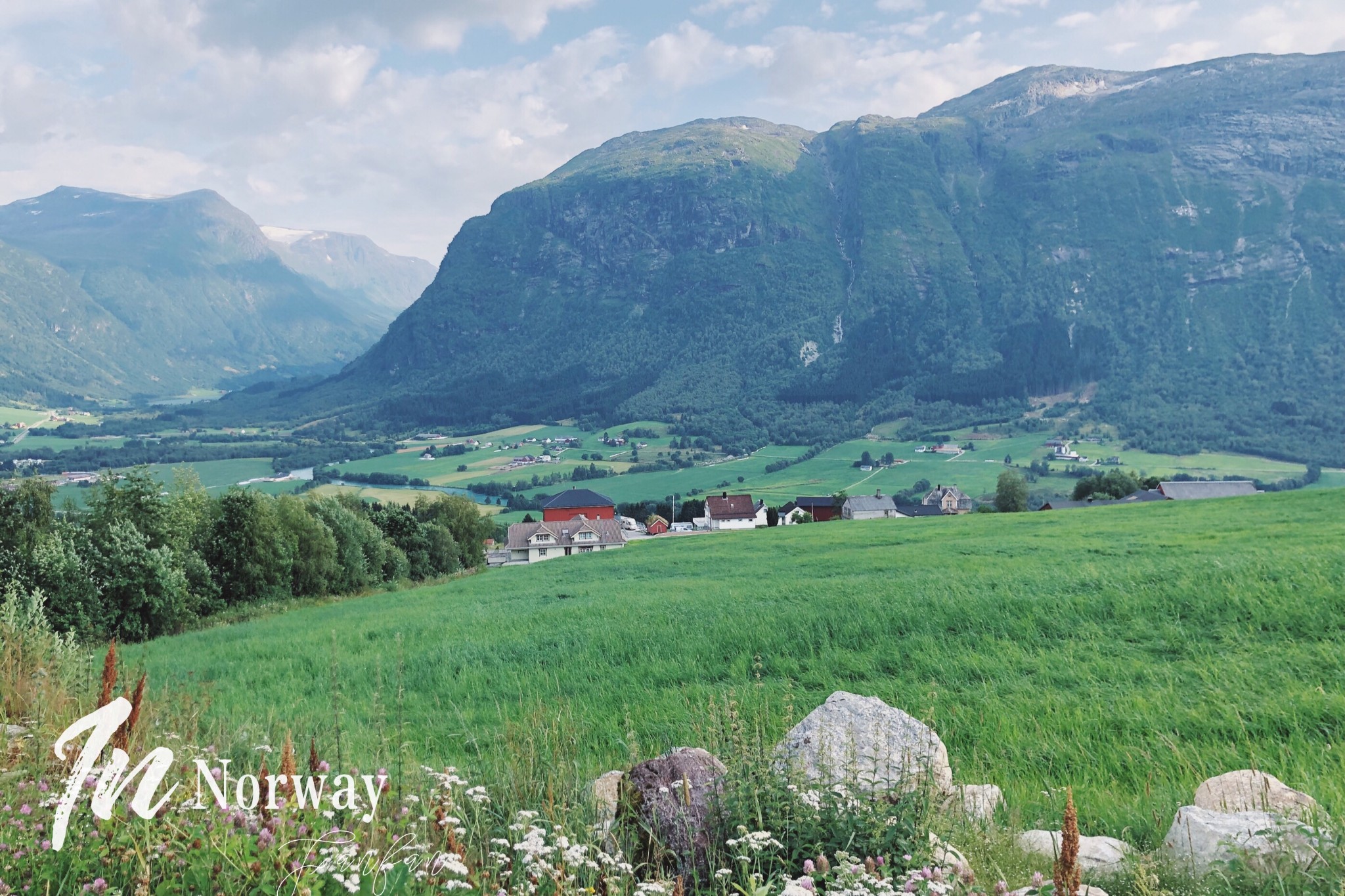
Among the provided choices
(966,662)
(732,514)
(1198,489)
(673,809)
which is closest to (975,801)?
(673,809)

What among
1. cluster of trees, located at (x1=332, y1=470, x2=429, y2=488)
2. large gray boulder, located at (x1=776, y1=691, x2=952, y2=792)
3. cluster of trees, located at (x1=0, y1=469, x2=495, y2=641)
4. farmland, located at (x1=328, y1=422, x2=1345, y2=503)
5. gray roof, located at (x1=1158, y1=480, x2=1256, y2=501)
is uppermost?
large gray boulder, located at (x1=776, y1=691, x2=952, y2=792)

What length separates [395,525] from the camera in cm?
6222

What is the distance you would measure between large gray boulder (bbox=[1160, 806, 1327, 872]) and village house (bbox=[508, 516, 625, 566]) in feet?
247

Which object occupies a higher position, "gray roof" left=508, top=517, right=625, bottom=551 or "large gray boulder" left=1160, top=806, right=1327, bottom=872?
"large gray boulder" left=1160, top=806, right=1327, bottom=872

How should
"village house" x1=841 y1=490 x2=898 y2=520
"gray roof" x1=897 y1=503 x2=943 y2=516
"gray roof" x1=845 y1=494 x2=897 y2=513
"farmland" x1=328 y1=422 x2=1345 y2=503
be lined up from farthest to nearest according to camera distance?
"farmland" x1=328 y1=422 x2=1345 y2=503, "gray roof" x1=897 y1=503 x2=943 y2=516, "gray roof" x1=845 y1=494 x2=897 y2=513, "village house" x1=841 y1=490 x2=898 y2=520

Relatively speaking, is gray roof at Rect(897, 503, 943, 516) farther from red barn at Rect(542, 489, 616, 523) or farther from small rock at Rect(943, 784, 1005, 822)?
small rock at Rect(943, 784, 1005, 822)

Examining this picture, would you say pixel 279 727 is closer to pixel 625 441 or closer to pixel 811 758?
pixel 811 758

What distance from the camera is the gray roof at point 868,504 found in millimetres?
89500

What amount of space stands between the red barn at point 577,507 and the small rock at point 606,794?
86.2 m

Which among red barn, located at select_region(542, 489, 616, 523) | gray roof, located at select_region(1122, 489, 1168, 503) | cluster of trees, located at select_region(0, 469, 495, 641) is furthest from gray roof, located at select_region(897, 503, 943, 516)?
cluster of trees, located at select_region(0, 469, 495, 641)

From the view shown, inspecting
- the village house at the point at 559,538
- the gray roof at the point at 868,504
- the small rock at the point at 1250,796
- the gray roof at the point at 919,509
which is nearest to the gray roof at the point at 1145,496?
the gray roof at the point at 919,509

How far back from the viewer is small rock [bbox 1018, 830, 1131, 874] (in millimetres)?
4258

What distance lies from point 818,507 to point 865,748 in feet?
301

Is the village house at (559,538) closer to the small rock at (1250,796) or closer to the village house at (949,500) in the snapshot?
the village house at (949,500)
